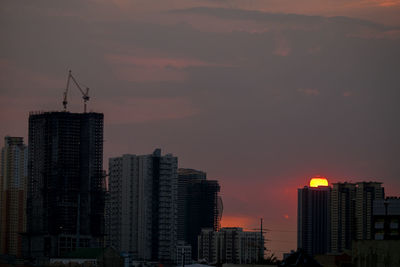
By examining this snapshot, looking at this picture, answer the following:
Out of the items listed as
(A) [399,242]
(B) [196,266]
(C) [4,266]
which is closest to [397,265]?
(A) [399,242]

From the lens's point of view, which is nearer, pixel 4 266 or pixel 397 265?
pixel 397 265

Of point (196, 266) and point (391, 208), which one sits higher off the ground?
point (391, 208)

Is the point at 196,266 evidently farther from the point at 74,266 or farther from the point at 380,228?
the point at 74,266

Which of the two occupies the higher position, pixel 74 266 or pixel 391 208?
pixel 391 208

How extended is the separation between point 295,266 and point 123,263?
349ft

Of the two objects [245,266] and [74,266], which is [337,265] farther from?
[74,266]

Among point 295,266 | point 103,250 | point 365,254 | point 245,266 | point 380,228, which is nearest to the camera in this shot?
point 295,266

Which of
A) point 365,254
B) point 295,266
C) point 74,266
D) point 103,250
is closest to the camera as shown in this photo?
point 295,266

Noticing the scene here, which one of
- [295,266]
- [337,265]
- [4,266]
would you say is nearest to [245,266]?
[337,265]

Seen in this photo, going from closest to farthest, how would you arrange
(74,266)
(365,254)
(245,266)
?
(365,254), (245,266), (74,266)

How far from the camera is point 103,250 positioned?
630 ft

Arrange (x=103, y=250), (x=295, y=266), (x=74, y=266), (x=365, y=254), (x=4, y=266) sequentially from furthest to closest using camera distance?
(x=103, y=250) < (x=74, y=266) < (x=4, y=266) < (x=365, y=254) < (x=295, y=266)

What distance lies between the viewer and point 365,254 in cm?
9812

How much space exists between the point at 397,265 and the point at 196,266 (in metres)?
44.2
